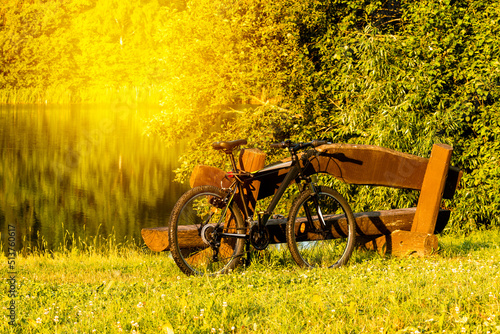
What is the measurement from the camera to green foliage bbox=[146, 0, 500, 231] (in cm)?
1249

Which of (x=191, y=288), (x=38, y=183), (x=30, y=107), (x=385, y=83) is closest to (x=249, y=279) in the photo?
(x=191, y=288)

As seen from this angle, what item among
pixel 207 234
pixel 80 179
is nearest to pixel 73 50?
pixel 80 179

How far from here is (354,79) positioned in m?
13.5

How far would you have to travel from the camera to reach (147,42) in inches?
2402

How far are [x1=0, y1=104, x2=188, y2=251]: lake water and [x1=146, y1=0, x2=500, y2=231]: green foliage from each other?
350 cm

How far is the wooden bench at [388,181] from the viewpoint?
6.82 m

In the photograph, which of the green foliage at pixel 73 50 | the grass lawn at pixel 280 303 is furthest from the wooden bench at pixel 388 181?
the green foliage at pixel 73 50

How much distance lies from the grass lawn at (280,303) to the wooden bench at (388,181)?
2.90 feet

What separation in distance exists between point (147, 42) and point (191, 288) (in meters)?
58.0

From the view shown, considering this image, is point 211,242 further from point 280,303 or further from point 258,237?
point 280,303

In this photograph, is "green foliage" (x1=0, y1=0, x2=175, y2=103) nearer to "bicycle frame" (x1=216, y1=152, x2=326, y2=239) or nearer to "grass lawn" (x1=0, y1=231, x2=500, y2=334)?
"bicycle frame" (x1=216, y1=152, x2=326, y2=239)

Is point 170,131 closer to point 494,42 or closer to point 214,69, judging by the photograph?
point 214,69

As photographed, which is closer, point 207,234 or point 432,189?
point 207,234

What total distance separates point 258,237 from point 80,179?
25.5 m
